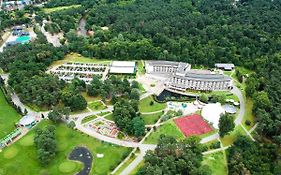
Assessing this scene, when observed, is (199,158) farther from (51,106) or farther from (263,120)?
(51,106)

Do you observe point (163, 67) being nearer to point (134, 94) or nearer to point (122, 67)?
point (122, 67)

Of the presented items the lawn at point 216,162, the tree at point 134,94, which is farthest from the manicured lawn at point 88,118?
the lawn at point 216,162

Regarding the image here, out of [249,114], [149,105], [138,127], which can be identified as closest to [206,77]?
[249,114]

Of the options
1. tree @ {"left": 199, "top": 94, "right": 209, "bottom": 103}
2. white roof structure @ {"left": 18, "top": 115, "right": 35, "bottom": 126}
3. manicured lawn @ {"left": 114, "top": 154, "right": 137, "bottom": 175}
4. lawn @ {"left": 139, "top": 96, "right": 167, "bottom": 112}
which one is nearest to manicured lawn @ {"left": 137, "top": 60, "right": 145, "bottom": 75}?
lawn @ {"left": 139, "top": 96, "right": 167, "bottom": 112}

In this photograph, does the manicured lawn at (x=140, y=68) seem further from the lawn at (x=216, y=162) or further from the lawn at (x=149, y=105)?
the lawn at (x=216, y=162)

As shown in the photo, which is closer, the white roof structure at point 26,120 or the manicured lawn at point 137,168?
the manicured lawn at point 137,168

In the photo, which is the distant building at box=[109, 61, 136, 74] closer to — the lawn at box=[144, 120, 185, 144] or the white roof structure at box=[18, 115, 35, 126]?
the lawn at box=[144, 120, 185, 144]
